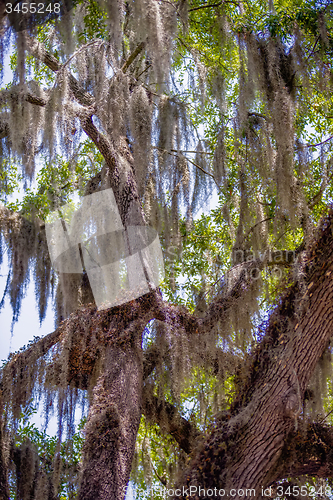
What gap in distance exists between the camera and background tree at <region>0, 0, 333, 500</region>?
315 centimetres

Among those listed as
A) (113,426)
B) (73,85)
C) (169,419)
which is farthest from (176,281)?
(113,426)

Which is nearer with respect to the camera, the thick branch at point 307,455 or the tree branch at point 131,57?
the thick branch at point 307,455

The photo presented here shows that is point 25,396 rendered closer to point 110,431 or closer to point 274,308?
point 110,431

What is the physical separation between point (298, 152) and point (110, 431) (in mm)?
3095

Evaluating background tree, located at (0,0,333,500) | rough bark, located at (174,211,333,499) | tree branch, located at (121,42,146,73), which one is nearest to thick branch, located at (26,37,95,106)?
background tree, located at (0,0,333,500)

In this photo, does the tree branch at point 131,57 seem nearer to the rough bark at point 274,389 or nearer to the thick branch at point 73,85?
the thick branch at point 73,85

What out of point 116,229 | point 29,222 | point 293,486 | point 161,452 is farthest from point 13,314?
point 293,486

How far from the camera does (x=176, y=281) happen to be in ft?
20.9

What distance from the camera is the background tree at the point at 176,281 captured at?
10.3 feet

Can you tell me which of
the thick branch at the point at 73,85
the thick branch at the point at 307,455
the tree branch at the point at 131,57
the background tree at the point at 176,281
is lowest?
the thick branch at the point at 307,455

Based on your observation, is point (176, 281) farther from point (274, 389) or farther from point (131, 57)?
point (274, 389)

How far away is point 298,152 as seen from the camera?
183 inches

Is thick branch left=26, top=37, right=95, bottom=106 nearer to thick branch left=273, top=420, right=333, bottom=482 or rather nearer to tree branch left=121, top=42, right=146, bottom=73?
tree branch left=121, top=42, right=146, bottom=73

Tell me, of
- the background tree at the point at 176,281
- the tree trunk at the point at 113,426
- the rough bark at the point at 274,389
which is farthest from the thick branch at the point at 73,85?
the rough bark at the point at 274,389
